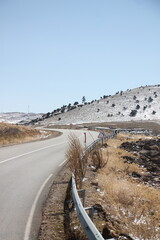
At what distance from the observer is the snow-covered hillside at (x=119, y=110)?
107 metres

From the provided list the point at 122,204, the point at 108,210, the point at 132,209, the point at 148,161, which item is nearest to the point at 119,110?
the point at 148,161

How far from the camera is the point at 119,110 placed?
117 metres

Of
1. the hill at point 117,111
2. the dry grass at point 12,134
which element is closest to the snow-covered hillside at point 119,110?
the hill at point 117,111

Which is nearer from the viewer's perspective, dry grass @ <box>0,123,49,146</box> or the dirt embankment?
the dirt embankment

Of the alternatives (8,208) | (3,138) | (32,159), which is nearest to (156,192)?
(8,208)

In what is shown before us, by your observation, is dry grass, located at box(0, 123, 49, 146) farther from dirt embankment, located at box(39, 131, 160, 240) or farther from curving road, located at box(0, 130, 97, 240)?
dirt embankment, located at box(39, 131, 160, 240)

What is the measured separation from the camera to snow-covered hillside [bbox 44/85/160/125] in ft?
351

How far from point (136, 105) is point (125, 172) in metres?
109

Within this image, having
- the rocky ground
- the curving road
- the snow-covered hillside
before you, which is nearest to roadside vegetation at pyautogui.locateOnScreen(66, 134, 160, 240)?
the rocky ground

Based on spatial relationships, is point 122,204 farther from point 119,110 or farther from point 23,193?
point 119,110

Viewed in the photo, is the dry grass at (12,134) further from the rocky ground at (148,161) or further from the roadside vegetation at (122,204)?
the roadside vegetation at (122,204)

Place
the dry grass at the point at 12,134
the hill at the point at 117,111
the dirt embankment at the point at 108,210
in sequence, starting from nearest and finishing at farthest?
1. the dirt embankment at the point at 108,210
2. the dry grass at the point at 12,134
3. the hill at the point at 117,111

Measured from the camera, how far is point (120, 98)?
136 m

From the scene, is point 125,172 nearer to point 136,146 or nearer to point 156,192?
point 156,192
